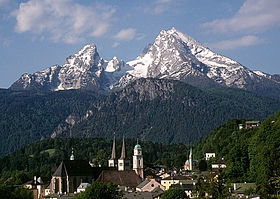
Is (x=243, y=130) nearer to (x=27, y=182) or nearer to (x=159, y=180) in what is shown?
(x=159, y=180)

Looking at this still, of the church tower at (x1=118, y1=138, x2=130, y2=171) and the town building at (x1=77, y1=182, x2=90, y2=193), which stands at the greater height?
the church tower at (x1=118, y1=138, x2=130, y2=171)

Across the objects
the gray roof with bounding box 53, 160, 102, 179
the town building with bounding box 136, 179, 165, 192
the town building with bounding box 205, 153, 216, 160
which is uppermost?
the town building with bounding box 205, 153, 216, 160

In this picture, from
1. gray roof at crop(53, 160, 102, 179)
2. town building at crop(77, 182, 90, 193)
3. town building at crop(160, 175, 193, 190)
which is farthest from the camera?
gray roof at crop(53, 160, 102, 179)

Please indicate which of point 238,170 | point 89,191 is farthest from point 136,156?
point 89,191

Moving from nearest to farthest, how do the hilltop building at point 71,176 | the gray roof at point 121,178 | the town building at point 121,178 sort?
the town building at point 121,178, the gray roof at point 121,178, the hilltop building at point 71,176

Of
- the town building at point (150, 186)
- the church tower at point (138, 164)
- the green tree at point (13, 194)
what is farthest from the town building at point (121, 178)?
the green tree at point (13, 194)

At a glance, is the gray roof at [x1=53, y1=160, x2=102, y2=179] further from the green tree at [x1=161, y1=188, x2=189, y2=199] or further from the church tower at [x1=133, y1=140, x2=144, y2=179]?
the green tree at [x1=161, y1=188, x2=189, y2=199]

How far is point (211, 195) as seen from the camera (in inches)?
3073

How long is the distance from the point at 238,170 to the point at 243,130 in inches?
2326

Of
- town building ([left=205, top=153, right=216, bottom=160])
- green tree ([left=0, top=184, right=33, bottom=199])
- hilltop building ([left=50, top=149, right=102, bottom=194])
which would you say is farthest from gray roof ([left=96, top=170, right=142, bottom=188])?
town building ([left=205, top=153, right=216, bottom=160])

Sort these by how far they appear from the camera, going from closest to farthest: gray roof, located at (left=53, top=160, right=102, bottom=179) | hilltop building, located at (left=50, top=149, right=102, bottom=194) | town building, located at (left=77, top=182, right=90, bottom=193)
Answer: town building, located at (left=77, top=182, right=90, bottom=193) < hilltop building, located at (left=50, top=149, right=102, bottom=194) < gray roof, located at (left=53, top=160, right=102, bottom=179)

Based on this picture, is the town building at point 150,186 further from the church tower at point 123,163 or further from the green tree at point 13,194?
the church tower at point 123,163

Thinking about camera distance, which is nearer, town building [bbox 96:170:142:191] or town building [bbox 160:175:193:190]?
town building [bbox 160:175:193:190]

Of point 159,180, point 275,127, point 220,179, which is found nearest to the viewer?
point 220,179
